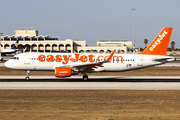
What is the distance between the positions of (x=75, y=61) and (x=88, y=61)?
78.0 inches

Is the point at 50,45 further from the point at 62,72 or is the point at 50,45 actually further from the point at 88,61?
the point at 62,72

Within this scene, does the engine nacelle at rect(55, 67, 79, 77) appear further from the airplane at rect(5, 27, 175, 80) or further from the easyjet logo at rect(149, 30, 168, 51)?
the easyjet logo at rect(149, 30, 168, 51)

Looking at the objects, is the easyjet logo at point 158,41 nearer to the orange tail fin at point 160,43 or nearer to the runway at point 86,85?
the orange tail fin at point 160,43

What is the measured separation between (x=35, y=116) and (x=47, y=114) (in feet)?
2.92

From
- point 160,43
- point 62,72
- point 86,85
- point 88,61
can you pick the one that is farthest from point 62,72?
point 160,43

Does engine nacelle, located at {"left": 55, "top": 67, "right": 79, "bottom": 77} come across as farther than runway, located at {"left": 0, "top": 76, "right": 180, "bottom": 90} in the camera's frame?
Yes

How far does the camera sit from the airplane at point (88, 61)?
3612 centimetres

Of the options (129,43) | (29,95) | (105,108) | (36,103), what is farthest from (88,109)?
(129,43)

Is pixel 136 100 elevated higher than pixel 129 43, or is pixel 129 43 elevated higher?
pixel 129 43

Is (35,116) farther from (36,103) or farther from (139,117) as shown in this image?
(139,117)

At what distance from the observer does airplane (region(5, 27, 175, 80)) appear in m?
36.1

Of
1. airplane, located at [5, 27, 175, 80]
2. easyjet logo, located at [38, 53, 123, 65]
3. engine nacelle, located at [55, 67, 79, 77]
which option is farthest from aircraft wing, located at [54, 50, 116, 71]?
engine nacelle, located at [55, 67, 79, 77]

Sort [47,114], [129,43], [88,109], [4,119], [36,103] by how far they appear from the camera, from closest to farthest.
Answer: [4,119]
[47,114]
[88,109]
[36,103]
[129,43]

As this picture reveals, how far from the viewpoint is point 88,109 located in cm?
1867
